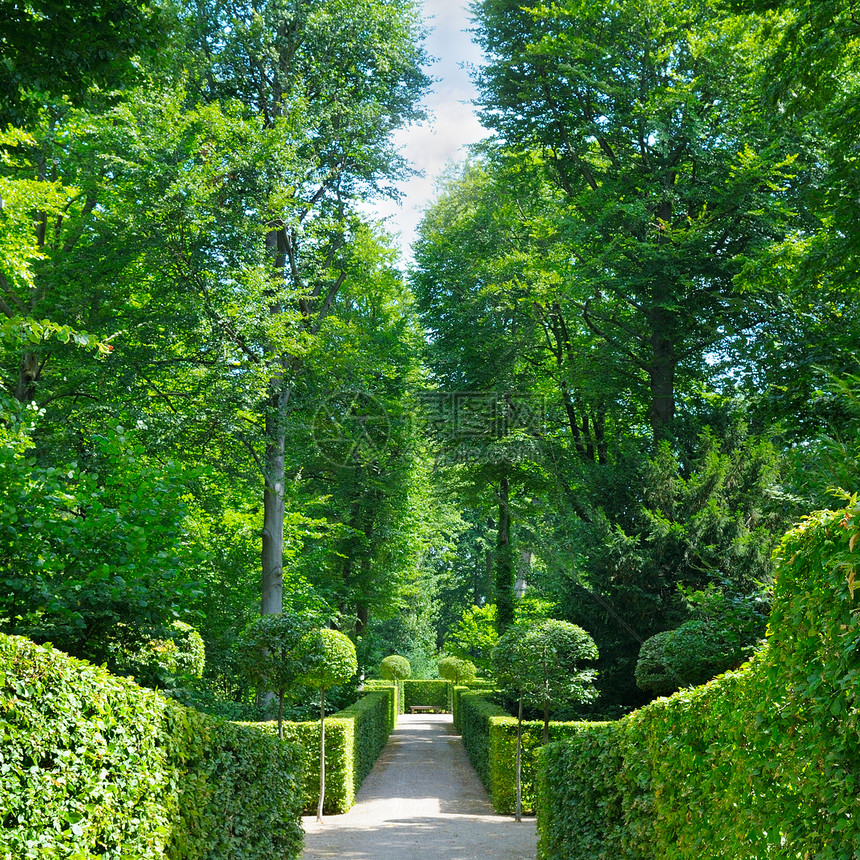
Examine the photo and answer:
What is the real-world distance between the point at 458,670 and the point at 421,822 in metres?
22.2

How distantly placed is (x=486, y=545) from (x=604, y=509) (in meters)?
29.1

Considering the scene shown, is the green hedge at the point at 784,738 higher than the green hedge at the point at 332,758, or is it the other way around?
the green hedge at the point at 784,738

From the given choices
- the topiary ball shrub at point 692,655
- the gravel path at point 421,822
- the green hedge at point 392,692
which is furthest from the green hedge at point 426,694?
the topiary ball shrub at point 692,655

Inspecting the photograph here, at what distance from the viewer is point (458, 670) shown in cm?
3422

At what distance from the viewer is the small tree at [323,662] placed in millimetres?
12328

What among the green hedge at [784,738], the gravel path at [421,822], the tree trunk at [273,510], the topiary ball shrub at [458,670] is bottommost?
the gravel path at [421,822]

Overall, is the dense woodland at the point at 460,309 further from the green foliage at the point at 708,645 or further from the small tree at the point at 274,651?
the small tree at the point at 274,651

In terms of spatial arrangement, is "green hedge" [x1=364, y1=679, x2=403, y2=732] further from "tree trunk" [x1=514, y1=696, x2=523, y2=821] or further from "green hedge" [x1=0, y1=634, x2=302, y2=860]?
"green hedge" [x1=0, y1=634, x2=302, y2=860]

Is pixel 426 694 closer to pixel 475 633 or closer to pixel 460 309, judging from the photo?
pixel 475 633

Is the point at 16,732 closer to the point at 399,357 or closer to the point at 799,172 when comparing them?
the point at 799,172

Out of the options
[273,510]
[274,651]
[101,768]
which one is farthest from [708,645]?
[273,510]

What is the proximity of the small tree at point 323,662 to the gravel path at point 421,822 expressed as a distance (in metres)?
1.17

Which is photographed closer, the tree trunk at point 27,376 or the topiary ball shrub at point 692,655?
the topiary ball shrub at point 692,655

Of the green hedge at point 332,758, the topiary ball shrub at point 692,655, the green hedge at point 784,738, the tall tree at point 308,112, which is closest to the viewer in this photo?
the green hedge at point 784,738
